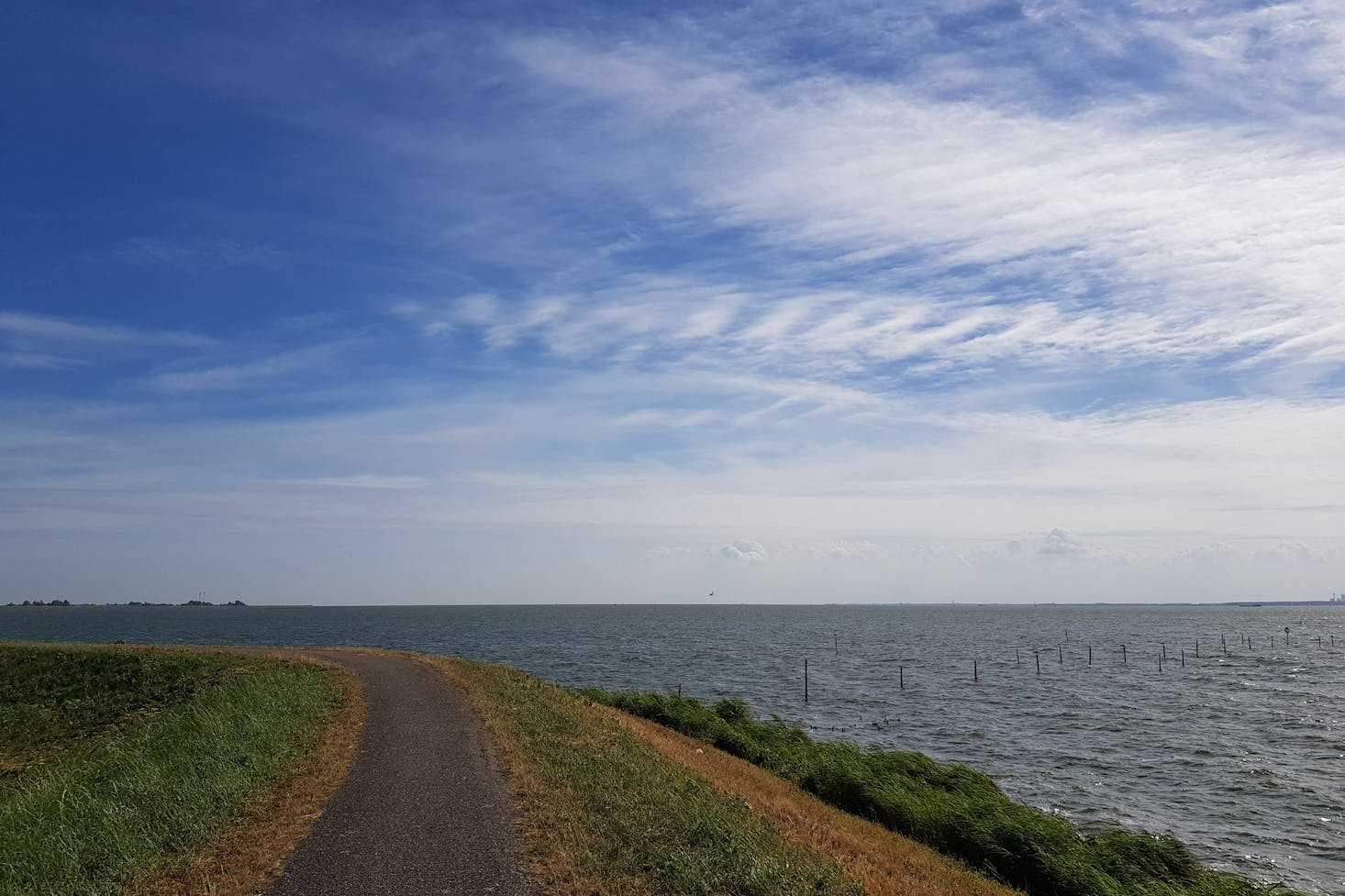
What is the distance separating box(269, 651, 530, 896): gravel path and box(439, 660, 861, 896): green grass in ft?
2.00

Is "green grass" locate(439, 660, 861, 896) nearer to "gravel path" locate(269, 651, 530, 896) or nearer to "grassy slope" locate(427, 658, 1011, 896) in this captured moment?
"grassy slope" locate(427, 658, 1011, 896)

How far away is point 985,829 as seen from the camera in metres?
20.2

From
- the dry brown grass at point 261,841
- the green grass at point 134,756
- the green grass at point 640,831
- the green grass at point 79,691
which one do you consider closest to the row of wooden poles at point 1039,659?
the green grass at point 79,691

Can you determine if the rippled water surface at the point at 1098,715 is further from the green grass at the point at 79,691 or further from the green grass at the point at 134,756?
the green grass at the point at 79,691

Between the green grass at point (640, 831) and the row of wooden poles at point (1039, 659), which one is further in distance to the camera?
the row of wooden poles at point (1039, 659)

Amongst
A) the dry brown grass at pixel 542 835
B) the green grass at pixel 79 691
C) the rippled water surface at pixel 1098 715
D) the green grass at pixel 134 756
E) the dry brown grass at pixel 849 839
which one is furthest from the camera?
the green grass at pixel 79 691

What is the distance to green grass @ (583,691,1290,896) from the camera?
1841cm

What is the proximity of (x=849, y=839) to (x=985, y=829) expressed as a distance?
680 cm

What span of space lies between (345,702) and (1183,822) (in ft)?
89.0

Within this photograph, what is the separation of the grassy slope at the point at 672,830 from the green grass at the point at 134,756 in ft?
15.6

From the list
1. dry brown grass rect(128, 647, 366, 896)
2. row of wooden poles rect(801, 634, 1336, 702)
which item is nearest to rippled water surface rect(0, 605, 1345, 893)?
row of wooden poles rect(801, 634, 1336, 702)

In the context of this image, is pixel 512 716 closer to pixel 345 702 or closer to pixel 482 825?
pixel 345 702

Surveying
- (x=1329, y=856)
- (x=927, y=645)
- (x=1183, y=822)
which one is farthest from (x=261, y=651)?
(x=927, y=645)

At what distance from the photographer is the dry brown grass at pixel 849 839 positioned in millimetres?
13156
